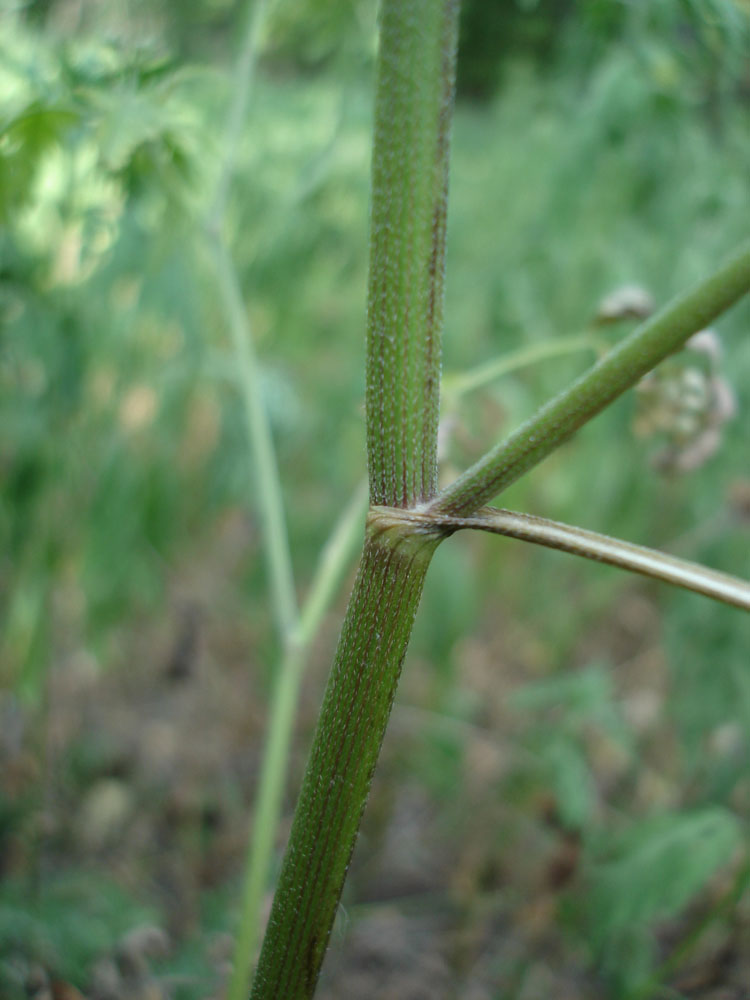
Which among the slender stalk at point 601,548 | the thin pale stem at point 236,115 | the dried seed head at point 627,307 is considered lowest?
the slender stalk at point 601,548

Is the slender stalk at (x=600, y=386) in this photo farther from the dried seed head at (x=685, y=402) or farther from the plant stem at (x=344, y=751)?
the dried seed head at (x=685, y=402)

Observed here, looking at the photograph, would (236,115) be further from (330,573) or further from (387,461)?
(387,461)

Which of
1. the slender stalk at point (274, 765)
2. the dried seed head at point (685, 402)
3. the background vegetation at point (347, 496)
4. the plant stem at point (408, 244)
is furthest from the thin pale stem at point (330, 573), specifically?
the plant stem at point (408, 244)

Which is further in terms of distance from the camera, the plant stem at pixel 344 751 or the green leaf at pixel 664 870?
the green leaf at pixel 664 870

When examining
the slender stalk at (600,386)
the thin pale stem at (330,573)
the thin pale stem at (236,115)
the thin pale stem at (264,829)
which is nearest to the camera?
the slender stalk at (600,386)

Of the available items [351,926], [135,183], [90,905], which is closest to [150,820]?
[351,926]

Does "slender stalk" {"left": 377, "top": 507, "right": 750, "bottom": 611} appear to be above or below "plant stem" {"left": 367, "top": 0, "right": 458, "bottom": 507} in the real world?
below

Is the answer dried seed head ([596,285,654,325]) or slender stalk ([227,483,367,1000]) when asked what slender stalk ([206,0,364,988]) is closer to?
slender stalk ([227,483,367,1000])

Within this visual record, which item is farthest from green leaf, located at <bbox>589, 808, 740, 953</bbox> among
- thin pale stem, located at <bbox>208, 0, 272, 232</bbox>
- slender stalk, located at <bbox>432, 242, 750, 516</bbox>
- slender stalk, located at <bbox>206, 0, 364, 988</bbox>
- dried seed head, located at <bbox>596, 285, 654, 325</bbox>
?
thin pale stem, located at <bbox>208, 0, 272, 232</bbox>
